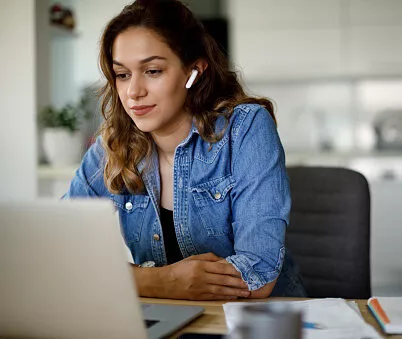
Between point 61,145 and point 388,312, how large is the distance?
106 inches

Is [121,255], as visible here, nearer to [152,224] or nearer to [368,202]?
[152,224]

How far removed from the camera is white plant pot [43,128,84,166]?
11.6 feet

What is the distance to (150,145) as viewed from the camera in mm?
1776

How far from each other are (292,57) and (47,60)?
1928 mm

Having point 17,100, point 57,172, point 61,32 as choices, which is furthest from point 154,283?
point 61,32

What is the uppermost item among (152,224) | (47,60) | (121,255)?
(47,60)

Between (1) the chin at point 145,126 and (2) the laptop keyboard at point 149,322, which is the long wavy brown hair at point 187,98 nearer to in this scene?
(1) the chin at point 145,126

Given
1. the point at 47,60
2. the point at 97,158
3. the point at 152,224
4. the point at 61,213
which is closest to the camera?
the point at 61,213

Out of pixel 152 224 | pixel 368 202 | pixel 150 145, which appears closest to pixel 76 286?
pixel 152 224

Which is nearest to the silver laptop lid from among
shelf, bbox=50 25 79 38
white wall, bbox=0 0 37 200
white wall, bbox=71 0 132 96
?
white wall, bbox=0 0 37 200

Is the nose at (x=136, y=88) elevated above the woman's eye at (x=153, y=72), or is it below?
below

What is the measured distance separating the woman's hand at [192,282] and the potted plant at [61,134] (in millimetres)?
2287

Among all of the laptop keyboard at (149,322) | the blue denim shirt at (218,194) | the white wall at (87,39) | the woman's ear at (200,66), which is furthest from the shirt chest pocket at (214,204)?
the white wall at (87,39)

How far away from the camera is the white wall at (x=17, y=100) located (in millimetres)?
3666
